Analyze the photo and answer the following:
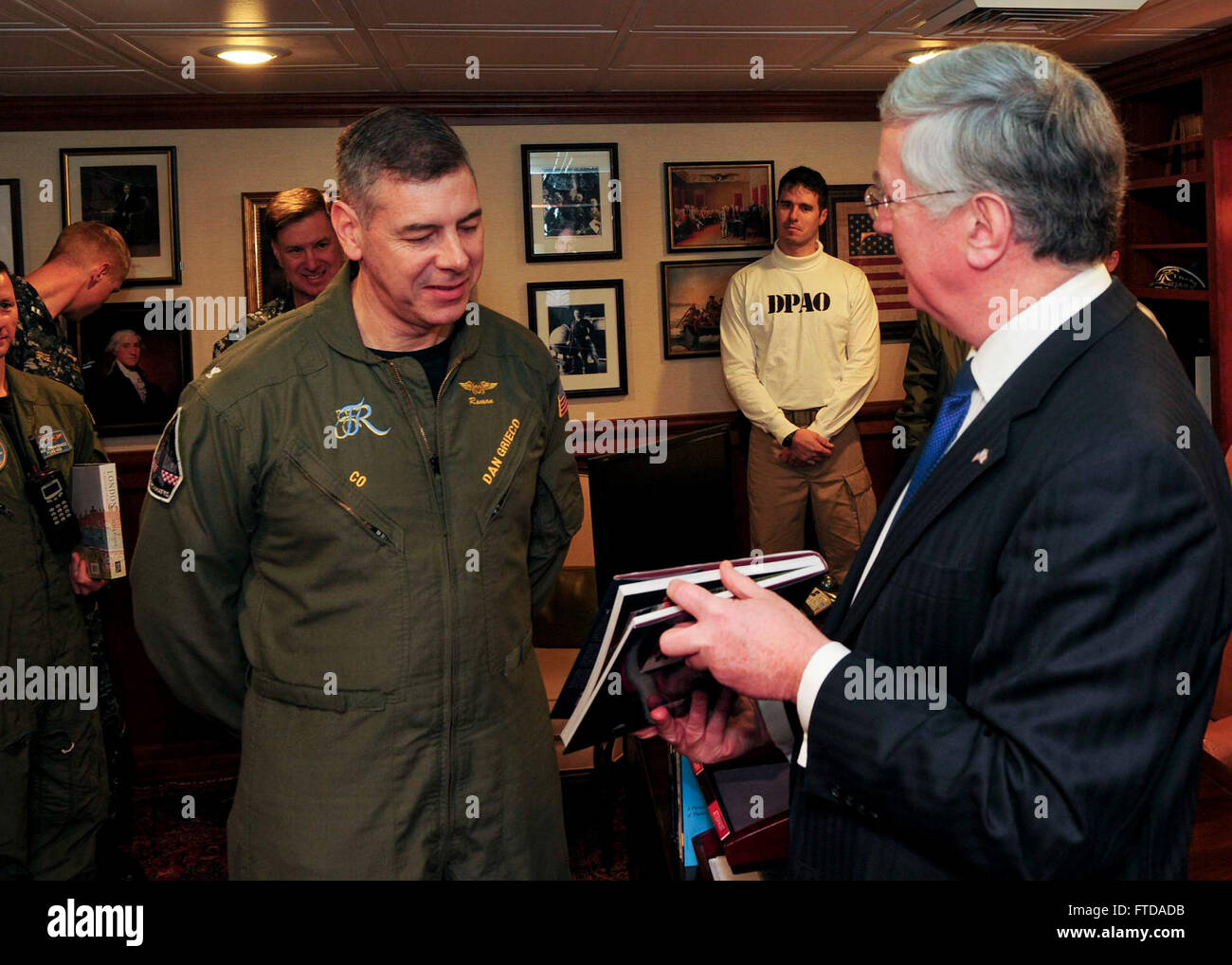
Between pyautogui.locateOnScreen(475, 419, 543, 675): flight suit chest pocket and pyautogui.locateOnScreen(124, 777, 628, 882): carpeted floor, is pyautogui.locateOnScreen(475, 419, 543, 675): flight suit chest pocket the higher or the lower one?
the higher one

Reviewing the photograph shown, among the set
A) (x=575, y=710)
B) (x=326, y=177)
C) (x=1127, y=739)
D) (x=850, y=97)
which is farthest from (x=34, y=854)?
(x=850, y=97)

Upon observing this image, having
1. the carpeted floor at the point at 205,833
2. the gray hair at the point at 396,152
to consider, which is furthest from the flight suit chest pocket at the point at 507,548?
the carpeted floor at the point at 205,833

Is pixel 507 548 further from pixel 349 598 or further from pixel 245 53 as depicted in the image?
pixel 245 53

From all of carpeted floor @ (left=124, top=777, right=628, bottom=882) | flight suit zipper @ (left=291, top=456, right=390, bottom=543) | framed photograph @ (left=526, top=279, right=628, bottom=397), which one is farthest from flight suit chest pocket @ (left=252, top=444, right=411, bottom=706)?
framed photograph @ (left=526, top=279, right=628, bottom=397)

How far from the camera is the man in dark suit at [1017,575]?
3.55 feet

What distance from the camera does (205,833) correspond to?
4168 mm

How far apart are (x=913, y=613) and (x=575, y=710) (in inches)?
22.3

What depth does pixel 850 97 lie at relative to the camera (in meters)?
5.57

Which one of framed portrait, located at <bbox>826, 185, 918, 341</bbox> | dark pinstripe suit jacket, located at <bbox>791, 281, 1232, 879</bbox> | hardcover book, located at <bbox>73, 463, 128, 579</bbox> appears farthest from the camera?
framed portrait, located at <bbox>826, 185, 918, 341</bbox>

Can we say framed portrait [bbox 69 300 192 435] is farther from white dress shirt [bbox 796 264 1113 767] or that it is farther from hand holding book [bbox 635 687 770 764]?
white dress shirt [bbox 796 264 1113 767]

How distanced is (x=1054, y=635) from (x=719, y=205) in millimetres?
4767

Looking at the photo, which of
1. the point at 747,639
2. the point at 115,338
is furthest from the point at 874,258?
the point at 747,639

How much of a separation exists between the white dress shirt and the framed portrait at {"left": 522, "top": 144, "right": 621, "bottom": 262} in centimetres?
431

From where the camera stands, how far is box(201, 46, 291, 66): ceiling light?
404 cm
